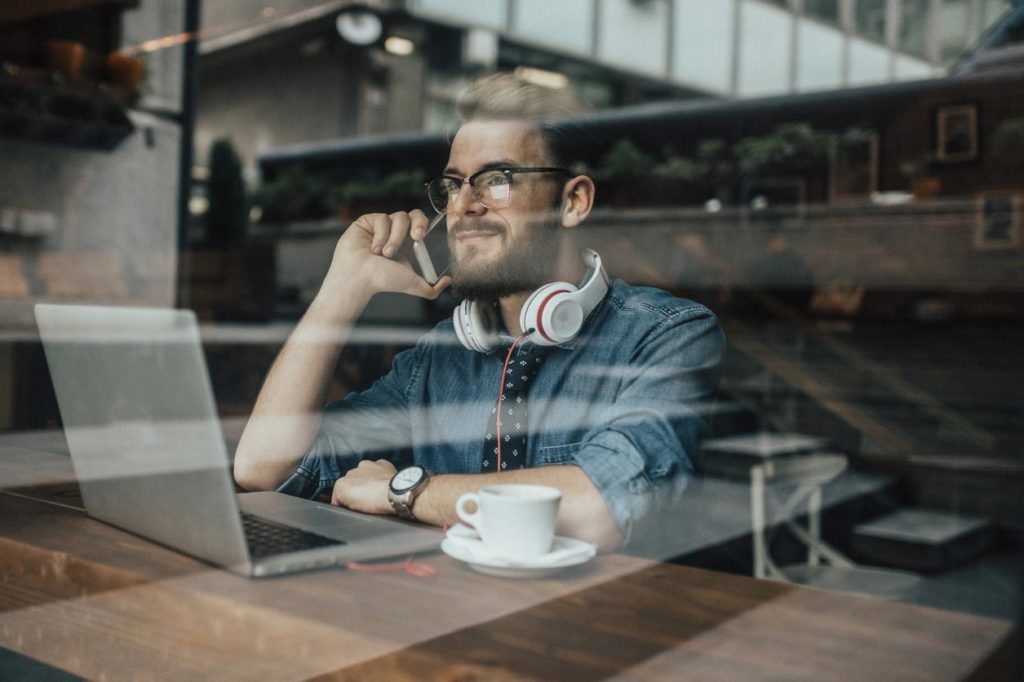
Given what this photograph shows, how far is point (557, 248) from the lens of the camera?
1183 millimetres

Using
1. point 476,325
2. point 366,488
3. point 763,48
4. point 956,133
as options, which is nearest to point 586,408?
point 476,325

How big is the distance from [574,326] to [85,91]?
292 cm

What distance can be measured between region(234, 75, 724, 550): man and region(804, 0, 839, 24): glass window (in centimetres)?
189

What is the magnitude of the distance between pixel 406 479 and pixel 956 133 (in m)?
4.28

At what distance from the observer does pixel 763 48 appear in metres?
3.39

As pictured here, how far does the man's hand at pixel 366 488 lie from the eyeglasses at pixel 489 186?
1.10 feet

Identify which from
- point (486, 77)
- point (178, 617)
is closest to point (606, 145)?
point (486, 77)

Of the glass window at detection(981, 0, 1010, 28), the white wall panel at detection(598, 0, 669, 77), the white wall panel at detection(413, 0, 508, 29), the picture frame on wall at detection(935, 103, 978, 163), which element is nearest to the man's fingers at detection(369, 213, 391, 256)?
the white wall panel at detection(413, 0, 508, 29)

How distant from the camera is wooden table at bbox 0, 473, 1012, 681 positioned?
25.7 inches

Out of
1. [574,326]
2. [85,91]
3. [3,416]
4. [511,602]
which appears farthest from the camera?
[85,91]

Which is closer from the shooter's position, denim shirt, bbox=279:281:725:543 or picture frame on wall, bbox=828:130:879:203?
denim shirt, bbox=279:281:725:543

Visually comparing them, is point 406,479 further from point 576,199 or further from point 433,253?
point 576,199

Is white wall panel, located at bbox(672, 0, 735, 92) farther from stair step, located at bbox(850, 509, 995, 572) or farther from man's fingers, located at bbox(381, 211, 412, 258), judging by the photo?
man's fingers, located at bbox(381, 211, 412, 258)

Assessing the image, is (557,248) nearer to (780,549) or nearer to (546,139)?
(546,139)
